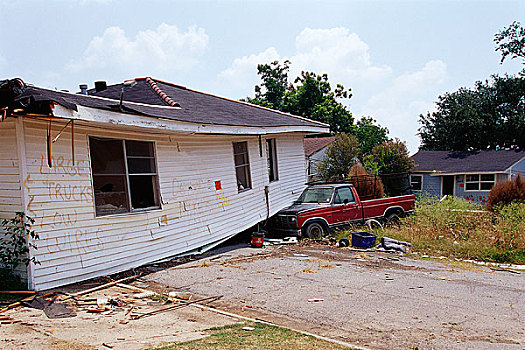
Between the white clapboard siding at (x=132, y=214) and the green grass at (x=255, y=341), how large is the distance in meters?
3.36

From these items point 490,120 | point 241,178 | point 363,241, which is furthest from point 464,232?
point 490,120

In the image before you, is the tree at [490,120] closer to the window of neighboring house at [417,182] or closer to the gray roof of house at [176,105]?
the window of neighboring house at [417,182]

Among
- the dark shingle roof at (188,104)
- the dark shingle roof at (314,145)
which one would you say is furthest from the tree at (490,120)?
the dark shingle roof at (188,104)

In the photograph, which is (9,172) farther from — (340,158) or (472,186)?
(472,186)

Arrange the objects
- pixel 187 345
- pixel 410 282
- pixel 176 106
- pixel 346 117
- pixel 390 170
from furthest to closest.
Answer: pixel 346 117
pixel 390 170
pixel 176 106
pixel 410 282
pixel 187 345

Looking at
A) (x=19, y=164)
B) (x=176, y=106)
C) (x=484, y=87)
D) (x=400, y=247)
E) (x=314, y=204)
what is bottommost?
(x=400, y=247)

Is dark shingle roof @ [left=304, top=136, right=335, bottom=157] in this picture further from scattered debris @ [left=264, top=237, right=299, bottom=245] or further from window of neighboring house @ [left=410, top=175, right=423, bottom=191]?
scattered debris @ [left=264, top=237, right=299, bottom=245]

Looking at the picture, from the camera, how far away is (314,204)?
48.5 ft

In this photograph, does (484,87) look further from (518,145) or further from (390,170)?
(390,170)

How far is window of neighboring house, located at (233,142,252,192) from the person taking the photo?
1330cm

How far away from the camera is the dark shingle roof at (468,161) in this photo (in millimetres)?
31594

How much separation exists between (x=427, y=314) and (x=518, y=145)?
4290 centimetres

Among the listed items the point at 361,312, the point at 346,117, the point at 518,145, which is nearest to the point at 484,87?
the point at 518,145

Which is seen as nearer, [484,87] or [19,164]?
[19,164]
